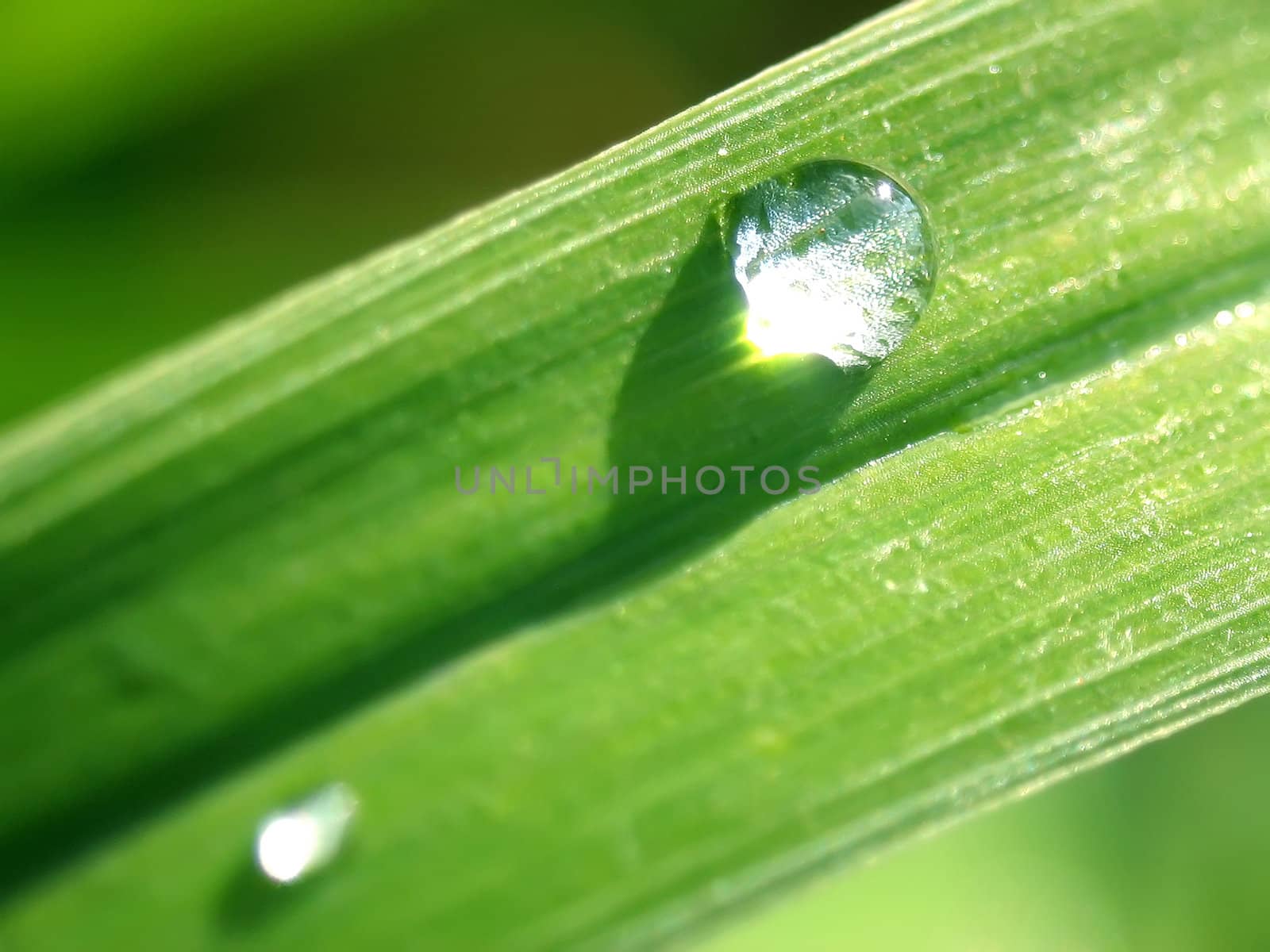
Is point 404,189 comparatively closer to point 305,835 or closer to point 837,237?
point 837,237

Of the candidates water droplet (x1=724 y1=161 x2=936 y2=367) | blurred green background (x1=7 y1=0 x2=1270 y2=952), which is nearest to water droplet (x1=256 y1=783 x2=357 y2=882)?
water droplet (x1=724 y1=161 x2=936 y2=367)

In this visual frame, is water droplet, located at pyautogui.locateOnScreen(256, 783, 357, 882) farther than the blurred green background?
No

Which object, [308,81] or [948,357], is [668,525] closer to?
[948,357]

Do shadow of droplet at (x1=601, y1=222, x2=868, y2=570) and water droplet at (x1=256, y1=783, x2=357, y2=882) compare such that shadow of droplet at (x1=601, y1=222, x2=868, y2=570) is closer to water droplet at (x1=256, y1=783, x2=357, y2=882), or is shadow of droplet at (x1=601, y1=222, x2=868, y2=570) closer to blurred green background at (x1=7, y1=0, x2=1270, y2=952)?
water droplet at (x1=256, y1=783, x2=357, y2=882)

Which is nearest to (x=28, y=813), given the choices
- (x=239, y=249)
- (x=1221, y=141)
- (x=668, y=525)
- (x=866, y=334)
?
(x=668, y=525)

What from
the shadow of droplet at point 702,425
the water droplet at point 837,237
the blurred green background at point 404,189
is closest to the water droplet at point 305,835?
the shadow of droplet at point 702,425

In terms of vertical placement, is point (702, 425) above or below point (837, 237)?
below

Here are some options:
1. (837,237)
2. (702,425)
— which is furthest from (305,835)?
(837,237)
